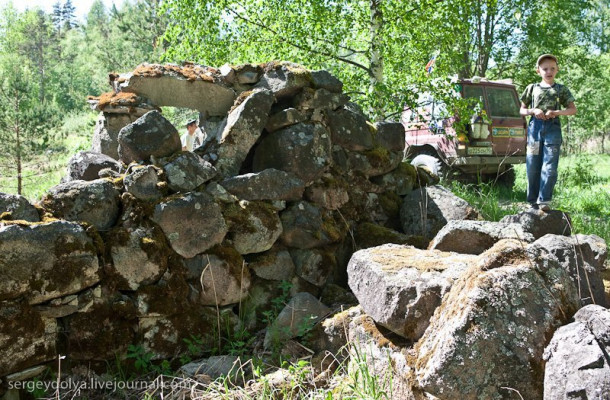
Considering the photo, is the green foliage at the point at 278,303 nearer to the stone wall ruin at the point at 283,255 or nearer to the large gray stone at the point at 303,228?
the stone wall ruin at the point at 283,255

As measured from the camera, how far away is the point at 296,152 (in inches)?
166

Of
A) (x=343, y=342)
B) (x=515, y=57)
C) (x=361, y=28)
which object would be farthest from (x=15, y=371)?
(x=515, y=57)

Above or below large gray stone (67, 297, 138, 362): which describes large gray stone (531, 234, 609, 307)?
above

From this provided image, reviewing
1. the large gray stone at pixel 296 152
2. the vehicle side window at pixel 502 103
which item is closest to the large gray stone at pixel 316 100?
the large gray stone at pixel 296 152

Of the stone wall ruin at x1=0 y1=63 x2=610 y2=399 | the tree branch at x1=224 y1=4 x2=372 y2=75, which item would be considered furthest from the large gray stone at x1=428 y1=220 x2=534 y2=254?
the tree branch at x1=224 y1=4 x2=372 y2=75

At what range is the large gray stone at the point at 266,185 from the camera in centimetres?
391

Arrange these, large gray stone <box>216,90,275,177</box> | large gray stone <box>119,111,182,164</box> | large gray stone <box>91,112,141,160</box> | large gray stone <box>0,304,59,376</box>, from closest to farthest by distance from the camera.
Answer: large gray stone <box>0,304,59,376</box> → large gray stone <box>119,111,182,164</box> → large gray stone <box>216,90,275,177</box> → large gray stone <box>91,112,141,160</box>

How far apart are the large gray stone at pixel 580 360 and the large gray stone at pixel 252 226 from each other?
7.29 feet

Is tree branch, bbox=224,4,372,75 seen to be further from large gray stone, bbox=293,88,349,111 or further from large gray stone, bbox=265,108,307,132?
large gray stone, bbox=265,108,307,132

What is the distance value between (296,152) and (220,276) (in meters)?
1.26

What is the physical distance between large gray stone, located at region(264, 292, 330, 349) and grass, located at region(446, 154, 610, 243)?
275 centimetres

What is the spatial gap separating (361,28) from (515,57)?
414 inches

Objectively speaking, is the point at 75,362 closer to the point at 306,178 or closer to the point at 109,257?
the point at 109,257

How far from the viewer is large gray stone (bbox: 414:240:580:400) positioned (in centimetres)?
213
